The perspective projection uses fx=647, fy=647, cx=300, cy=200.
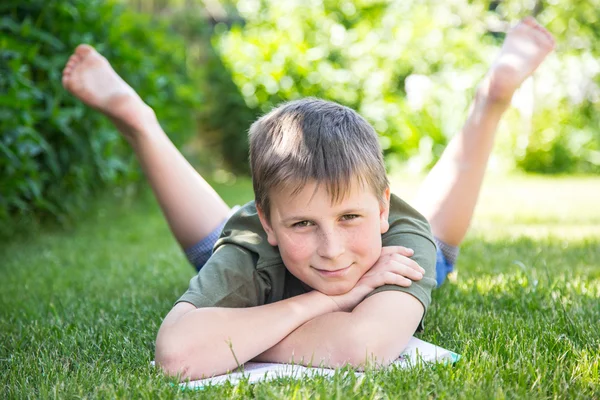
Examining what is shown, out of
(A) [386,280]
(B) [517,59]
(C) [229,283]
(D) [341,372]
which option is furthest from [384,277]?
(B) [517,59]

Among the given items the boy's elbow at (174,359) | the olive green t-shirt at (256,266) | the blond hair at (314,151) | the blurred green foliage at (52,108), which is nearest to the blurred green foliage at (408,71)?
the blurred green foliage at (52,108)

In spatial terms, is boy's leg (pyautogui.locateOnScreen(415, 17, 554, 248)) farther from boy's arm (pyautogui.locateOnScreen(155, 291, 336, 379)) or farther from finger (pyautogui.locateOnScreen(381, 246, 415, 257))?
boy's arm (pyautogui.locateOnScreen(155, 291, 336, 379))

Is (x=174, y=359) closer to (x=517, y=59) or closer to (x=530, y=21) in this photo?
(x=517, y=59)

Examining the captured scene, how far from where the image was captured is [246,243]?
2271 millimetres

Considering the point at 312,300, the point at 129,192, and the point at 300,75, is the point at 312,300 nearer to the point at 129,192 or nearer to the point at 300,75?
the point at 129,192

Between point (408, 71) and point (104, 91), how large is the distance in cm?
808

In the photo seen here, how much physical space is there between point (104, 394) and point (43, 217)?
12.8ft

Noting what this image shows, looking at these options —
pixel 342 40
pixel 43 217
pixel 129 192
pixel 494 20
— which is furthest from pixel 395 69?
pixel 43 217

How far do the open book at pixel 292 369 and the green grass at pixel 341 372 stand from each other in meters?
0.05

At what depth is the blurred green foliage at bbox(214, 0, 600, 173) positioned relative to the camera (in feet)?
32.4

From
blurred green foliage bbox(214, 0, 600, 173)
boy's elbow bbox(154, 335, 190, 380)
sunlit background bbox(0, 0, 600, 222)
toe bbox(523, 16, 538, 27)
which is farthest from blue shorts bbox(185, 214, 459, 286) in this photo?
blurred green foliage bbox(214, 0, 600, 173)

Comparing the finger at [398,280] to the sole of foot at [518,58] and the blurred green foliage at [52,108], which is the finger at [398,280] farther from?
the blurred green foliage at [52,108]

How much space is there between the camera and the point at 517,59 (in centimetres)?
A: 299

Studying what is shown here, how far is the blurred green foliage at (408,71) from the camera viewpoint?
389 inches
